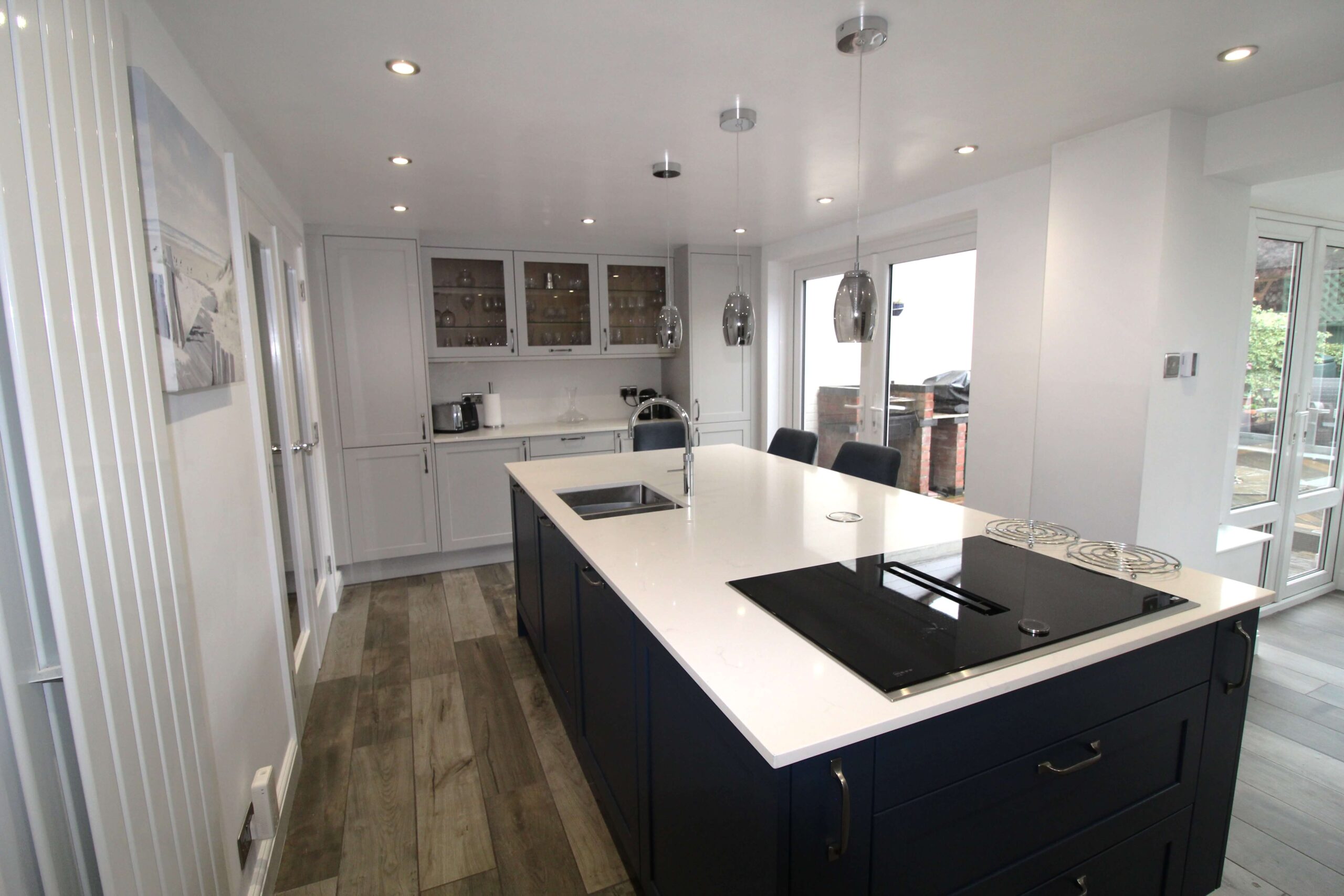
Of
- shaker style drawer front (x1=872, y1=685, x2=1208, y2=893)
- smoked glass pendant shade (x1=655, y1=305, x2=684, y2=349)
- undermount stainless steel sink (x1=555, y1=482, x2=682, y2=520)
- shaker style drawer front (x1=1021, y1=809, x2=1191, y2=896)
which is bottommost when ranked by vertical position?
shaker style drawer front (x1=1021, y1=809, x2=1191, y2=896)

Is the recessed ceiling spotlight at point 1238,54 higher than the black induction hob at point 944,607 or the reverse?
higher

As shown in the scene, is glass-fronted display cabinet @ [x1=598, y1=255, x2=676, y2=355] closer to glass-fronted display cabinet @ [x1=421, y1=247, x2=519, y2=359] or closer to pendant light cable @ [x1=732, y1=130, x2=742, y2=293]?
pendant light cable @ [x1=732, y1=130, x2=742, y2=293]

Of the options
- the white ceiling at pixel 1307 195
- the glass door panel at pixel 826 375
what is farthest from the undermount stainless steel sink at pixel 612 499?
the white ceiling at pixel 1307 195

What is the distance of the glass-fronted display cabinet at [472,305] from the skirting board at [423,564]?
4.55ft

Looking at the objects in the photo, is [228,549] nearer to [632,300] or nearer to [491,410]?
[491,410]

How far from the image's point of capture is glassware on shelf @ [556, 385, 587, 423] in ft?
16.5

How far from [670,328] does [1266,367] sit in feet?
10.3

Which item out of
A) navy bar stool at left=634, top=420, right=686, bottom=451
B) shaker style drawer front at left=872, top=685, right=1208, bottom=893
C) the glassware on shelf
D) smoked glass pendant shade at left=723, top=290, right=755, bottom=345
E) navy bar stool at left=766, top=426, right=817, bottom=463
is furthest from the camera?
the glassware on shelf

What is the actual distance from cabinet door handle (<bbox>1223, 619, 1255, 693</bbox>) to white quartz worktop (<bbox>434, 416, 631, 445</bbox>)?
3.24 metres

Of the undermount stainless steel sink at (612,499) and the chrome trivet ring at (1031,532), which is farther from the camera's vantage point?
the undermount stainless steel sink at (612,499)

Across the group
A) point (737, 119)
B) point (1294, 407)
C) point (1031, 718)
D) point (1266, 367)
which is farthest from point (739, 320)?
point (1294, 407)

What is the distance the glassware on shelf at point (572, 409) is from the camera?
504cm

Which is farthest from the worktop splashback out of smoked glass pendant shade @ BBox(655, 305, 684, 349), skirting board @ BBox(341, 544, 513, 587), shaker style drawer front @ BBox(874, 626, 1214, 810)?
shaker style drawer front @ BBox(874, 626, 1214, 810)

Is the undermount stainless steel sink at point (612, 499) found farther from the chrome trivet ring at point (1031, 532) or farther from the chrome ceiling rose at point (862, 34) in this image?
the chrome ceiling rose at point (862, 34)
